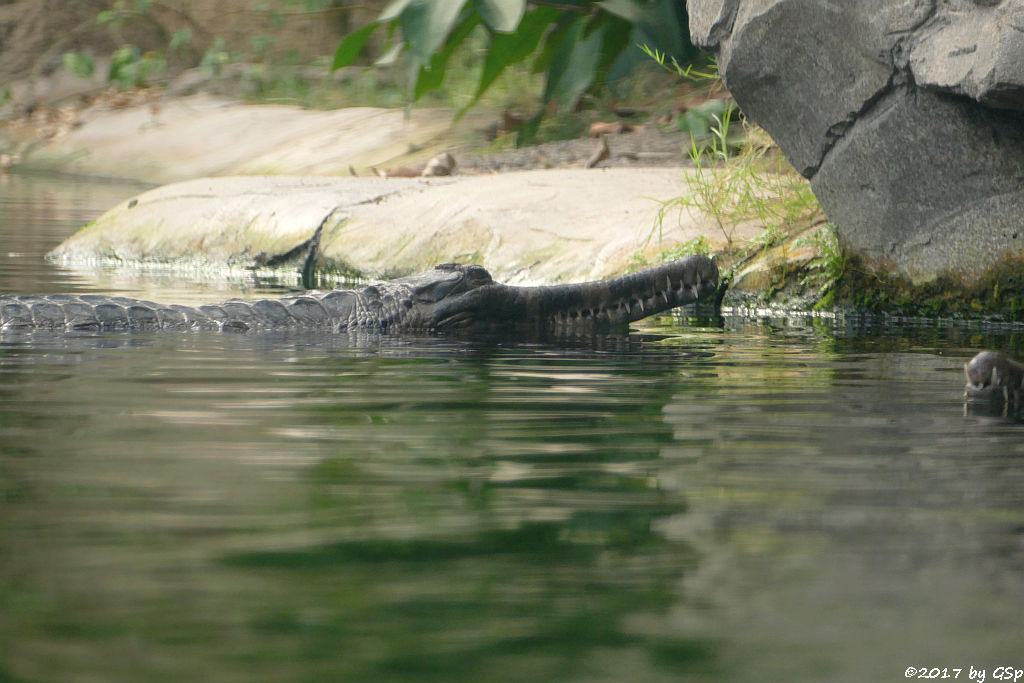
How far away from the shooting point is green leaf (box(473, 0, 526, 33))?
26.1 feet

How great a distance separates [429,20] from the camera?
8.14 m

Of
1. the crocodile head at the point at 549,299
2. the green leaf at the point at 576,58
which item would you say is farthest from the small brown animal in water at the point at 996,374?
the green leaf at the point at 576,58

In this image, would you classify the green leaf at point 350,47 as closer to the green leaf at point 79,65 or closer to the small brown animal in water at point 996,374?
the small brown animal in water at point 996,374

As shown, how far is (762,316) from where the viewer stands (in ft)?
19.4

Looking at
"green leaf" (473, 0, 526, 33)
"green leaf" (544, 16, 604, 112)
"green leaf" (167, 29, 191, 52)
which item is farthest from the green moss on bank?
"green leaf" (167, 29, 191, 52)

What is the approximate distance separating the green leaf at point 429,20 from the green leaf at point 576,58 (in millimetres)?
1906

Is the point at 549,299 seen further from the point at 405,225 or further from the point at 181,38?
the point at 181,38

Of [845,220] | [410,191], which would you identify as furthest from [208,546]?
[410,191]

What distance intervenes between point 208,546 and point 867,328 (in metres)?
3.91

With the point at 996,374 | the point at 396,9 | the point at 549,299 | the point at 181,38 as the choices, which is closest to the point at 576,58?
the point at 396,9

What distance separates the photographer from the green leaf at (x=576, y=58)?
32.6 ft

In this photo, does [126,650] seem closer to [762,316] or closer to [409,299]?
[409,299]

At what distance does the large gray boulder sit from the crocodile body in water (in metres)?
0.75

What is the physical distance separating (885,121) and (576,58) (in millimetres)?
5077
